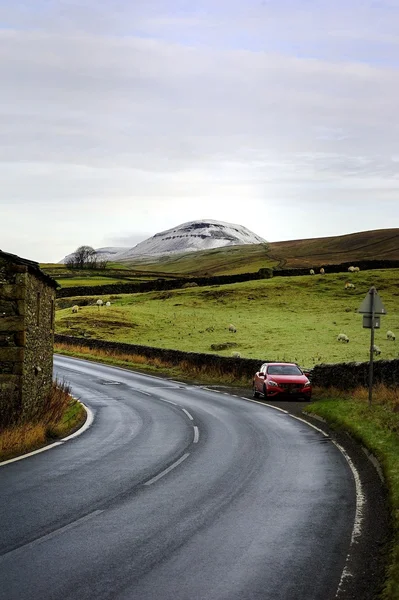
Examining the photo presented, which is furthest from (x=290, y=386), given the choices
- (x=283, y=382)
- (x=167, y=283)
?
(x=167, y=283)

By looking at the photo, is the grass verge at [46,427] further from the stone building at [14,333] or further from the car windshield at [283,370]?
the car windshield at [283,370]

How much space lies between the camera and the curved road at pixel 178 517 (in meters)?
7.55

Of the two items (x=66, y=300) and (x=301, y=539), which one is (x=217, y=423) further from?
(x=66, y=300)

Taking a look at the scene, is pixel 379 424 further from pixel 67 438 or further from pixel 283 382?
pixel 283 382

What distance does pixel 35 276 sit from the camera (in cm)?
2055

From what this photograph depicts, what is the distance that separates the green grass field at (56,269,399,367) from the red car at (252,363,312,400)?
9366 millimetres

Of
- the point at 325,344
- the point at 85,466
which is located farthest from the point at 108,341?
the point at 85,466

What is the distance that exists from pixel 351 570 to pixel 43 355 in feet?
51.5

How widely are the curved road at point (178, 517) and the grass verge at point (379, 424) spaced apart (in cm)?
59

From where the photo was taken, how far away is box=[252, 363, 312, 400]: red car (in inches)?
1176

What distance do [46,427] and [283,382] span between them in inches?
520

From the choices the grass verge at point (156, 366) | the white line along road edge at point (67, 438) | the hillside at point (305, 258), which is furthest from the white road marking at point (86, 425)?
the hillside at point (305, 258)

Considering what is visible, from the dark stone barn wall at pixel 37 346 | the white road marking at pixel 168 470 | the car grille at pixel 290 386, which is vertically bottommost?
the car grille at pixel 290 386

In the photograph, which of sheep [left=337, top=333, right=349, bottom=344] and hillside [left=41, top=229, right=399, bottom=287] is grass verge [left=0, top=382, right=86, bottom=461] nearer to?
sheep [left=337, top=333, right=349, bottom=344]
